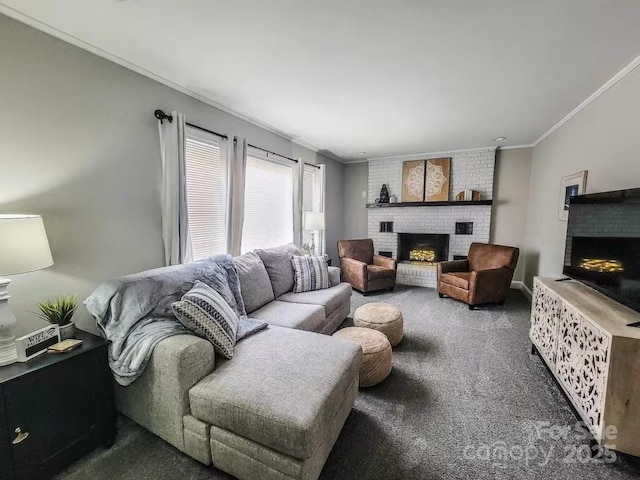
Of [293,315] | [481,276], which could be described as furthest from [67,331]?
[481,276]

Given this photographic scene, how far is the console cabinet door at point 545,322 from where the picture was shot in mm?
2076

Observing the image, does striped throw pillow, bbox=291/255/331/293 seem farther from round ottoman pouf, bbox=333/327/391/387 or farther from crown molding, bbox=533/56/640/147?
crown molding, bbox=533/56/640/147

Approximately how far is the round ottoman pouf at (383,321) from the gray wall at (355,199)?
3174mm

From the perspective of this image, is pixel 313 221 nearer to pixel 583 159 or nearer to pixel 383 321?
pixel 383 321

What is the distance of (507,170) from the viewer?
15.0 ft

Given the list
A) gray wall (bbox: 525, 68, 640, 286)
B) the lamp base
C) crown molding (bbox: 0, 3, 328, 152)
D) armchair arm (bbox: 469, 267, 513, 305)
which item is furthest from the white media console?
crown molding (bbox: 0, 3, 328, 152)

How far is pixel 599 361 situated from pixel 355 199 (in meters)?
4.67

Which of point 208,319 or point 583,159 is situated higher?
point 583,159

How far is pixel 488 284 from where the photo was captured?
143 inches

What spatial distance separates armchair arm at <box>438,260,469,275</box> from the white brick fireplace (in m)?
0.52

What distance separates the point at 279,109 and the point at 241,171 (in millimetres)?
789

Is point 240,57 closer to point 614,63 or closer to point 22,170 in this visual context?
point 22,170

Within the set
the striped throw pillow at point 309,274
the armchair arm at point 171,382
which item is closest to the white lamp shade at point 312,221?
the striped throw pillow at point 309,274

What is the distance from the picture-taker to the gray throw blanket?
1.52 metres
